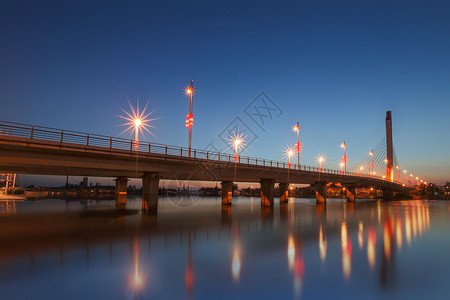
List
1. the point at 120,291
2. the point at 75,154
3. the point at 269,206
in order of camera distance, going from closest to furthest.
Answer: the point at 120,291 < the point at 75,154 < the point at 269,206

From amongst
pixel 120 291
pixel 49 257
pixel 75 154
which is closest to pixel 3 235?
pixel 49 257

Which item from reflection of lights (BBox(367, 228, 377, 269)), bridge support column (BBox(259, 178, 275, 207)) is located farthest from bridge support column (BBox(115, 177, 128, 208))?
reflection of lights (BBox(367, 228, 377, 269))

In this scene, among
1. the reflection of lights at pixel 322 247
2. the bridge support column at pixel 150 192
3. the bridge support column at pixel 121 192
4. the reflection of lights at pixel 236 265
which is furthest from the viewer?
the bridge support column at pixel 121 192

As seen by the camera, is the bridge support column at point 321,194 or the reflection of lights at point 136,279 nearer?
the reflection of lights at point 136,279

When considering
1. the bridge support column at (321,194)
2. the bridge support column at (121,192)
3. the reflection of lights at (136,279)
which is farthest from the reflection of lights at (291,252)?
the bridge support column at (321,194)

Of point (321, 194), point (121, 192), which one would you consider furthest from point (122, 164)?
point (321, 194)

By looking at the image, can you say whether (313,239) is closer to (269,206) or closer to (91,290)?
(91,290)

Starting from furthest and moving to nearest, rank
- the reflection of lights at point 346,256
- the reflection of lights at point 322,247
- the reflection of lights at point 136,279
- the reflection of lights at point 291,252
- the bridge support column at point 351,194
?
1. the bridge support column at point 351,194
2. the reflection of lights at point 322,247
3. the reflection of lights at point 291,252
4. the reflection of lights at point 346,256
5. the reflection of lights at point 136,279

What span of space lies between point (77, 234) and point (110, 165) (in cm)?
1397

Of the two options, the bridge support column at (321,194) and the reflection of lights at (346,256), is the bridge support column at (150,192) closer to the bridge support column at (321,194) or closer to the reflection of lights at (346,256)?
the reflection of lights at (346,256)

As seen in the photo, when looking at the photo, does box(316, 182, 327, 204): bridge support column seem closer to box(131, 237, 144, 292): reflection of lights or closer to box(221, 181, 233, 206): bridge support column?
box(221, 181, 233, 206): bridge support column

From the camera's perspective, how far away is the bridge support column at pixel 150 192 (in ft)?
123

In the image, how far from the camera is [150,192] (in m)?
37.7

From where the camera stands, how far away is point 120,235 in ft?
65.8
